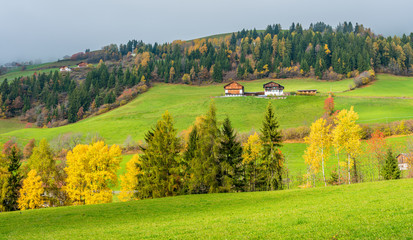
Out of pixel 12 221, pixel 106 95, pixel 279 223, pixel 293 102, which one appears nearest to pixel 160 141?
pixel 12 221

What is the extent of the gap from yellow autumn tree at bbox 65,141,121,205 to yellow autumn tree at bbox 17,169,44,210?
13.5ft

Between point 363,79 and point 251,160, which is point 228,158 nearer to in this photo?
point 251,160

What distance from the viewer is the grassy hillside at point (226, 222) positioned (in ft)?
45.3

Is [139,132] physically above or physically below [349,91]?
below

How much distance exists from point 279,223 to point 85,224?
16147 mm

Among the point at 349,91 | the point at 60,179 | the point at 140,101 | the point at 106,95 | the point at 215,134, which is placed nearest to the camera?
the point at 215,134

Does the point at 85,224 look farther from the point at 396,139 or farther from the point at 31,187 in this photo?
the point at 396,139

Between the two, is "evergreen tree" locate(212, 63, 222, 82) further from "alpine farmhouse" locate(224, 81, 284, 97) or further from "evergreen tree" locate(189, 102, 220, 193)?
"evergreen tree" locate(189, 102, 220, 193)

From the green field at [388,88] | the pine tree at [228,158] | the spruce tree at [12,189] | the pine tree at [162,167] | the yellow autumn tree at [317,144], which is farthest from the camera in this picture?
the green field at [388,88]

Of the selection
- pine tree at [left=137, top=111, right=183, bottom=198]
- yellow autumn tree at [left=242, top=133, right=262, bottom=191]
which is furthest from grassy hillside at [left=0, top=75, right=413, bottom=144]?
pine tree at [left=137, top=111, right=183, bottom=198]

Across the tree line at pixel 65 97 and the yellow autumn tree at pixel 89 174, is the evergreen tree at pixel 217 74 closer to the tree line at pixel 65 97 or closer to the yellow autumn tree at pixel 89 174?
the tree line at pixel 65 97

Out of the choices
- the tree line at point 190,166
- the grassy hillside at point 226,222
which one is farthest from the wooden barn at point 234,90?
the grassy hillside at point 226,222

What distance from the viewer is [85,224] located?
78.3 feet

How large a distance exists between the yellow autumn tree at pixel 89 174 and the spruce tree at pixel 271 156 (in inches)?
981
